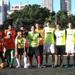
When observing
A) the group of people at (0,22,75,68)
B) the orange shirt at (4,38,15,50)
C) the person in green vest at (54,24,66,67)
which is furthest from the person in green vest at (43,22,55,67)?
the orange shirt at (4,38,15,50)

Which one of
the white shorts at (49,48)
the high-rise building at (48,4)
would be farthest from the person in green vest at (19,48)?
the high-rise building at (48,4)

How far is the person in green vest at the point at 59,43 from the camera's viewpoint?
48.4ft

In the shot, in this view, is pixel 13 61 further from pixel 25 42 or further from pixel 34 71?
pixel 34 71

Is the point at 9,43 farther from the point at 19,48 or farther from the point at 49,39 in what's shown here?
the point at 49,39

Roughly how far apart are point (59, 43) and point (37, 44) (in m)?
0.78

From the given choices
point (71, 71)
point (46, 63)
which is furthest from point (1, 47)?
point (71, 71)

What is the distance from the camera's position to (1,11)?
614 ft

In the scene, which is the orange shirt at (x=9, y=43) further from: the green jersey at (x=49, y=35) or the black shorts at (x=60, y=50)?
the black shorts at (x=60, y=50)

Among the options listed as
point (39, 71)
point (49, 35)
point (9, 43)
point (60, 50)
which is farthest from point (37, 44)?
point (39, 71)

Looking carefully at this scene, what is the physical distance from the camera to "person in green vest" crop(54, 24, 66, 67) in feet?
48.4

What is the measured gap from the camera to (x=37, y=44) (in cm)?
1504

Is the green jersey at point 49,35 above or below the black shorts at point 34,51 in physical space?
above

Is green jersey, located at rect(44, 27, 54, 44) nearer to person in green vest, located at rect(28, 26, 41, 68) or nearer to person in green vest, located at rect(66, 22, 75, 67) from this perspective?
person in green vest, located at rect(28, 26, 41, 68)

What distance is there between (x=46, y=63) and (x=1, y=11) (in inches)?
6794
